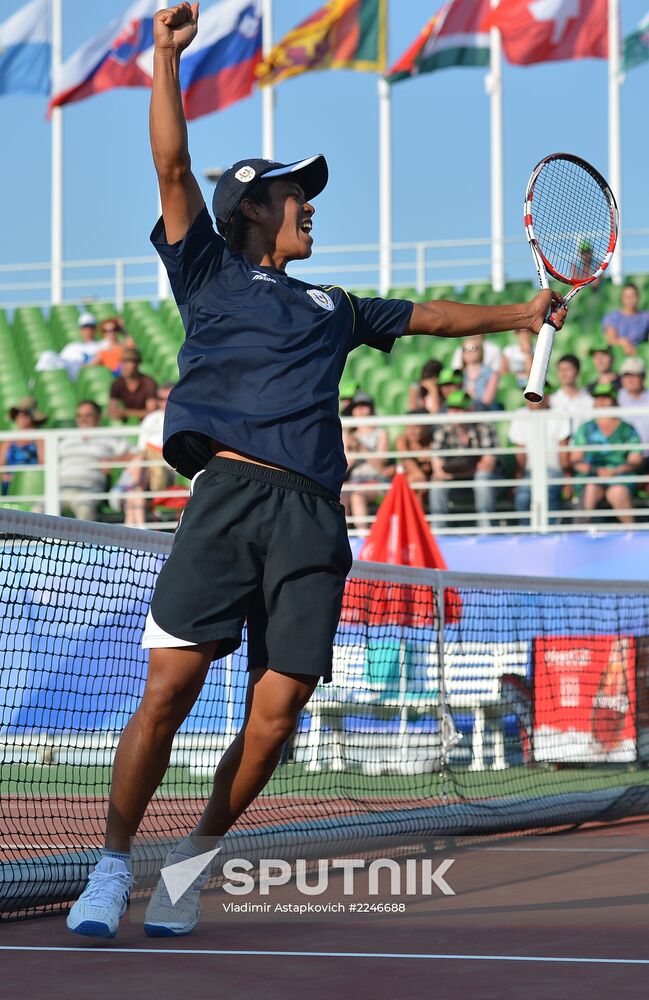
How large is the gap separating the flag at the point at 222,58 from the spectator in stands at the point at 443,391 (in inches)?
434

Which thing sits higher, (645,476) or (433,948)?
(645,476)

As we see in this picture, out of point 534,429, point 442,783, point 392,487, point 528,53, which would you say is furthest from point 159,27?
point 528,53

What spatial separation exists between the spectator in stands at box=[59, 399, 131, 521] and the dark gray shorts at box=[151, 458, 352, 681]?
34.8ft

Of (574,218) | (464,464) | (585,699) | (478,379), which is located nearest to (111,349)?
(478,379)

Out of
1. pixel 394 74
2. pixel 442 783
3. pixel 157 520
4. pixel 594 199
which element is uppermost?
pixel 394 74

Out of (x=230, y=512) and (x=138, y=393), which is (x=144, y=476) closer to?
(x=138, y=393)

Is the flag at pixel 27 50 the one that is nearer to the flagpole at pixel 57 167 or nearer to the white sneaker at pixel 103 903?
the flagpole at pixel 57 167

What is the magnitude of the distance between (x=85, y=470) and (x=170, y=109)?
36.8ft

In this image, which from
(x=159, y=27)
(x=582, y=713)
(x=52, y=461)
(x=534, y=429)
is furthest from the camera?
(x=52, y=461)

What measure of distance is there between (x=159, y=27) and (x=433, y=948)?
249 centimetres

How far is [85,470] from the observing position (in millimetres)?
15164

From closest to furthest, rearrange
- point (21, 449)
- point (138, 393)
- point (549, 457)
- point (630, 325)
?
point (549, 457) < point (21, 449) < point (138, 393) < point (630, 325)

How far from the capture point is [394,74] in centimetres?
2452

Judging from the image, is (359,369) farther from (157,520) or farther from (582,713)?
(582,713)
